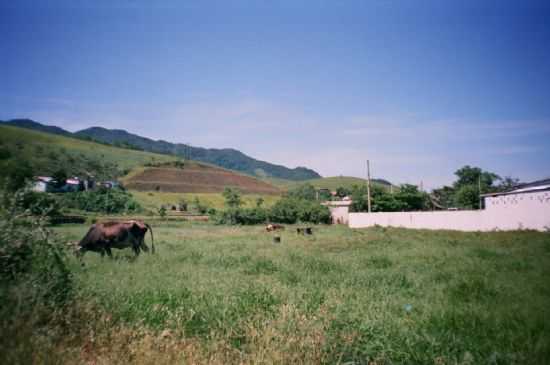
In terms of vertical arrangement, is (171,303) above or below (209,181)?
below

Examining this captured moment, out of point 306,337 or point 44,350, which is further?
point 306,337

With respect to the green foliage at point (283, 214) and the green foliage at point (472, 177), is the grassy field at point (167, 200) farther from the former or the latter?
the green foliage at point (472, 177)

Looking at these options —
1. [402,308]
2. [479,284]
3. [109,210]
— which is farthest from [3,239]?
[109,210]

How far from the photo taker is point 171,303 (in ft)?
A: 18.2

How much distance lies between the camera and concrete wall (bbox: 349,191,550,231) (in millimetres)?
20500

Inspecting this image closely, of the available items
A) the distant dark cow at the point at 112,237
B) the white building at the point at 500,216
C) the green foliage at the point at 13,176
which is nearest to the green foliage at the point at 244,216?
the white building at the point at 500,216

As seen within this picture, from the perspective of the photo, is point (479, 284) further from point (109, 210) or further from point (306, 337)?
point (109, 210)

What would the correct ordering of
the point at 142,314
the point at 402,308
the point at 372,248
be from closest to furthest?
the point at 142,314 < the point at 402,308 < the point at 372,248

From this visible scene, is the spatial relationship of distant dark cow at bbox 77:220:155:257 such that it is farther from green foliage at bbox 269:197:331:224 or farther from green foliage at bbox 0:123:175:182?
green foliage at bbox 0:123:175:182

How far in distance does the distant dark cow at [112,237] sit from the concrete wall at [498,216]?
769 inches

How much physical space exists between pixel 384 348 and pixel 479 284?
4.12m

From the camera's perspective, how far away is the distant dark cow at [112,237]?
1360 centimetres

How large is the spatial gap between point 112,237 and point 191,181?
318ft

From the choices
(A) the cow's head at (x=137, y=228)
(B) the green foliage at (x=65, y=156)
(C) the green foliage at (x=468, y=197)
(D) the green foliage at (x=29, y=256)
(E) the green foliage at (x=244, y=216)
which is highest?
(B) the green foliage at (x=65, y=156)
